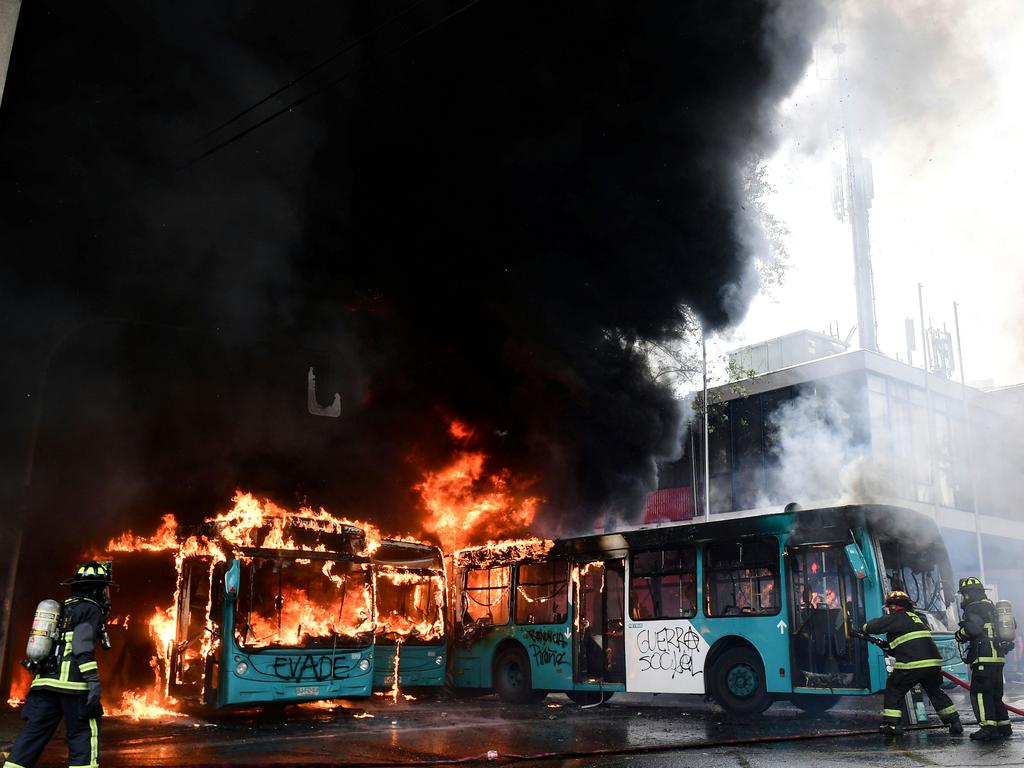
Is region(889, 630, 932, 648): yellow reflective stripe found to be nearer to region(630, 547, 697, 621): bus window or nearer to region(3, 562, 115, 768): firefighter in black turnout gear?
region(630, 547, 697, 621): bus window

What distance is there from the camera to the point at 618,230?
14242 millimetres

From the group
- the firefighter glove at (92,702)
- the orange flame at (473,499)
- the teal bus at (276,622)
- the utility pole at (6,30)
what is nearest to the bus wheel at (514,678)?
the orange flame at (473,499)

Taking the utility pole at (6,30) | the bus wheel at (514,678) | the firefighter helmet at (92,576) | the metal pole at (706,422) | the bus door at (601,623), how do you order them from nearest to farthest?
the firefighter helmet at (92,576)
the utility pole at (6,30)
the bus door at (601,623)
the bus wheel at (514,678)
the metal pole at (706,422)

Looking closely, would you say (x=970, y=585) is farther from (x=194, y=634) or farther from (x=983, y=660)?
(x=194, y=634)

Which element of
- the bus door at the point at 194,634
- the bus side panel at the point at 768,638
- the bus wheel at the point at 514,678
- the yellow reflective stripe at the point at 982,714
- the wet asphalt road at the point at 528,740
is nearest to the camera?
the wet asphalt road at the point at 528,740

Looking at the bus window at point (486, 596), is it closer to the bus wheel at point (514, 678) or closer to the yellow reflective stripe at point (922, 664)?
the bus wheel at point (514, 678)

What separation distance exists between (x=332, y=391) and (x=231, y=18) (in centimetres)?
584

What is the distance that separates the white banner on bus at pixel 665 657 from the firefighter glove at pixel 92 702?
804 centimetres

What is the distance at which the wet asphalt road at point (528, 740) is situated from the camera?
716cm

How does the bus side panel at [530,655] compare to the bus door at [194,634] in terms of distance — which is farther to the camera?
the bus side panel at [530,655]

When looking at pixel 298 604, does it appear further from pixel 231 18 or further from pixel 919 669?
pixel 231 18

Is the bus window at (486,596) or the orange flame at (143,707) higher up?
the bus window at (486,596)

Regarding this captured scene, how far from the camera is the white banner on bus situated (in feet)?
38.2

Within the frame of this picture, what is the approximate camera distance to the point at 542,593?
14000 millimetres
